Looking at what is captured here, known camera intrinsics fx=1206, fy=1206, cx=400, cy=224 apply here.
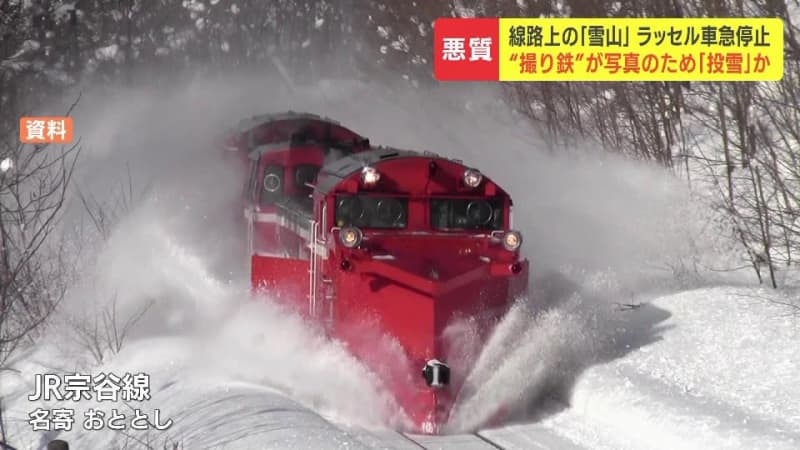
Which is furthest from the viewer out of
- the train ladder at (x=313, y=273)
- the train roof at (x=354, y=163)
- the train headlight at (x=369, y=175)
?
the train ladder at (x=313, y=273)

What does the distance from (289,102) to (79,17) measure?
21288 millimetres

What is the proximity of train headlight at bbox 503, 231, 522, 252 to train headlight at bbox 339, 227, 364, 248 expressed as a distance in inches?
78.3

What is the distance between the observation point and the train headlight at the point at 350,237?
15.4m

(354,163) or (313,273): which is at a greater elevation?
(354,163)

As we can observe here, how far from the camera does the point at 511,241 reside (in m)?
16.0

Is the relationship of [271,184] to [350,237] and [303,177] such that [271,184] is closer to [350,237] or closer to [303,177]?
[303,177]

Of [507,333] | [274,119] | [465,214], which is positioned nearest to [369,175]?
[465,214]

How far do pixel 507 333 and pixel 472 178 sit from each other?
7.02 ft

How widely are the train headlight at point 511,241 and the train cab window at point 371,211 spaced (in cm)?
134

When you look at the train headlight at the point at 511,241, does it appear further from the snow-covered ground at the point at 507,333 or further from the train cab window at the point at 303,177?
the train cab window at the point at 303,177

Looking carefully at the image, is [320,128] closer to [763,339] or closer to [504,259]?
[504,259]

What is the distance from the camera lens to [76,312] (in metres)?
22.9

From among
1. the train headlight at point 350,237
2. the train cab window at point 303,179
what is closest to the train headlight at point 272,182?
the train cab window at point 303,179

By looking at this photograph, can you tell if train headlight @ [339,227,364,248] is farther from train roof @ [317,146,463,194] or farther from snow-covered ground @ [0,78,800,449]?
snow-covered ground @ [0,78,800,449]
